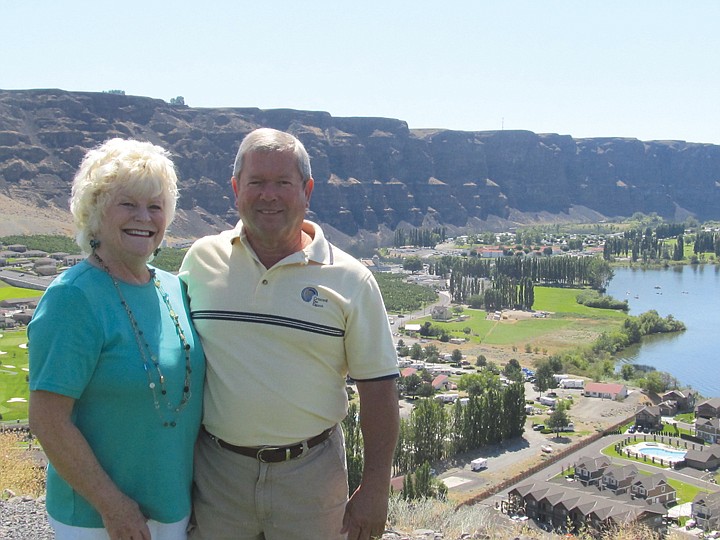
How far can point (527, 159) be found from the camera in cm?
17850

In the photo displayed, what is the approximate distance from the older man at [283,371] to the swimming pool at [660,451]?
2707cm

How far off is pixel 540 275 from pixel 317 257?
81.0m

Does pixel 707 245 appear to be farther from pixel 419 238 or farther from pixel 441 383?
pixel 441 383

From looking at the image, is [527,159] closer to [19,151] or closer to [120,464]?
[19,151]

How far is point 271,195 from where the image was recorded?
322 cm

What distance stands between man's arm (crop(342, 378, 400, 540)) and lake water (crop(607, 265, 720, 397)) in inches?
1527

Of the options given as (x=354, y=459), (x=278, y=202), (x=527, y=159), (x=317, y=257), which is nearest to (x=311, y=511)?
(x=317, y=257)

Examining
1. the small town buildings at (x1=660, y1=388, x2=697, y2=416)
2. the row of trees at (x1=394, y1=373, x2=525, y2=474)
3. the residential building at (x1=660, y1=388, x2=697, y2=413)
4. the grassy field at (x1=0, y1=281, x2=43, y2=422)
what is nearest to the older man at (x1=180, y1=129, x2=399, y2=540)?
the row of trees at (x1=394, y1=373, x2=525, y2=474)

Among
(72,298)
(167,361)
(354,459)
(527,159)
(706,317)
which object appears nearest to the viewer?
(72,298)

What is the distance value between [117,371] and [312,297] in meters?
0.86

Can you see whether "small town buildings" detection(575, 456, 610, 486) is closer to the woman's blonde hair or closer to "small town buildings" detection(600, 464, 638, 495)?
"small town buildings" detection(600, 464, 638, 495)

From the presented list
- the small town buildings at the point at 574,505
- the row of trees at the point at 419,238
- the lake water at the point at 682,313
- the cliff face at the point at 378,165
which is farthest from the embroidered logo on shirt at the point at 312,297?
the row of trees at the point at 419,238

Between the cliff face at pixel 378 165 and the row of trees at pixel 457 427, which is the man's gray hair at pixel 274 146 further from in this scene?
the cliff face at pixel 378 165

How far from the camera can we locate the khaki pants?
325cm
